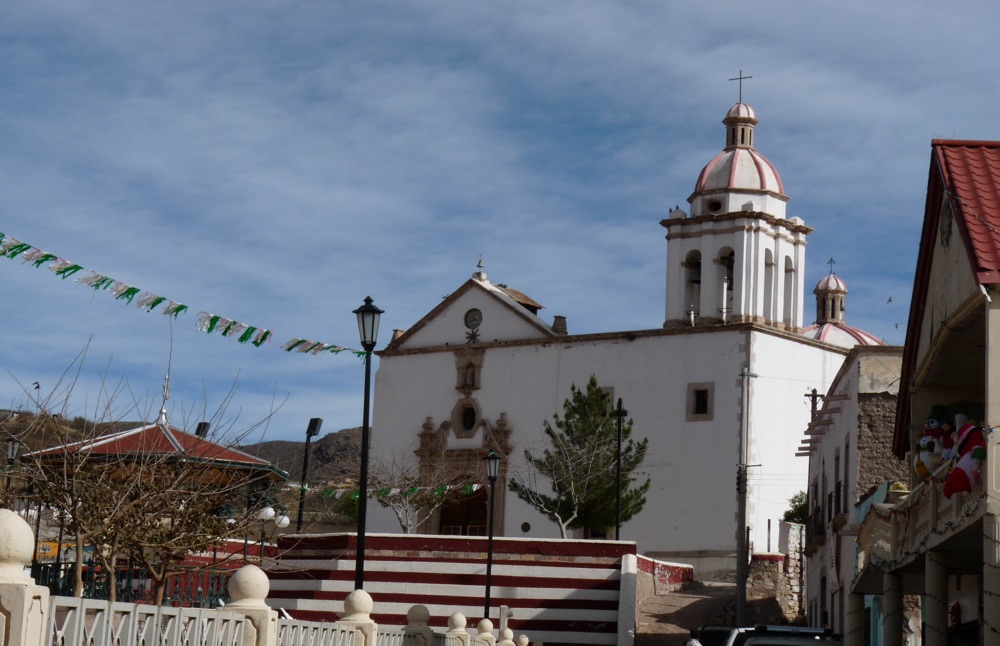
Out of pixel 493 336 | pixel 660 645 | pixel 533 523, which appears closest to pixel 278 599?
pixel 660 645

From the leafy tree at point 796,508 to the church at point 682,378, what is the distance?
0.42m

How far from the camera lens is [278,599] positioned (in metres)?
38.0

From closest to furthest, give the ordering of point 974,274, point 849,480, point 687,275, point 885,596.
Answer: point 974,274
point 885,596
point 849,480
point 687,275

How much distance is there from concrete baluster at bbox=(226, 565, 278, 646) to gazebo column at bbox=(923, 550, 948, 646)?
8581 mm

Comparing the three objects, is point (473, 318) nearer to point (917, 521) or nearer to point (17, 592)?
point (917, 521)

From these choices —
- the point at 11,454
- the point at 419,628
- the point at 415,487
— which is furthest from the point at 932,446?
the point at 415,487

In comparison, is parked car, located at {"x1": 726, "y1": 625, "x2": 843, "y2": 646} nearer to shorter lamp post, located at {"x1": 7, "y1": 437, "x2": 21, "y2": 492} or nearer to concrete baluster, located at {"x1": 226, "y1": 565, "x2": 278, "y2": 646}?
concrete baluster, located at {"x1": 226, "y1": 565, "x2": 278, "y2": 646}

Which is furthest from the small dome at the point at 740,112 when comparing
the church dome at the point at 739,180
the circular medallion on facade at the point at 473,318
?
the circular medallion on facade at the point at 473,318

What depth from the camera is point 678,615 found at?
36.0m

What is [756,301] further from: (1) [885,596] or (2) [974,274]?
(2) [974,274]

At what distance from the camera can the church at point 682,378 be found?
49312 millimetres

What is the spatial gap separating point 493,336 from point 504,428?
363cm

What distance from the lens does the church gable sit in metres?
55.3

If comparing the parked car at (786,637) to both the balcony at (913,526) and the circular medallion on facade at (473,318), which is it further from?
the circular medallion on facade at (473,318)
